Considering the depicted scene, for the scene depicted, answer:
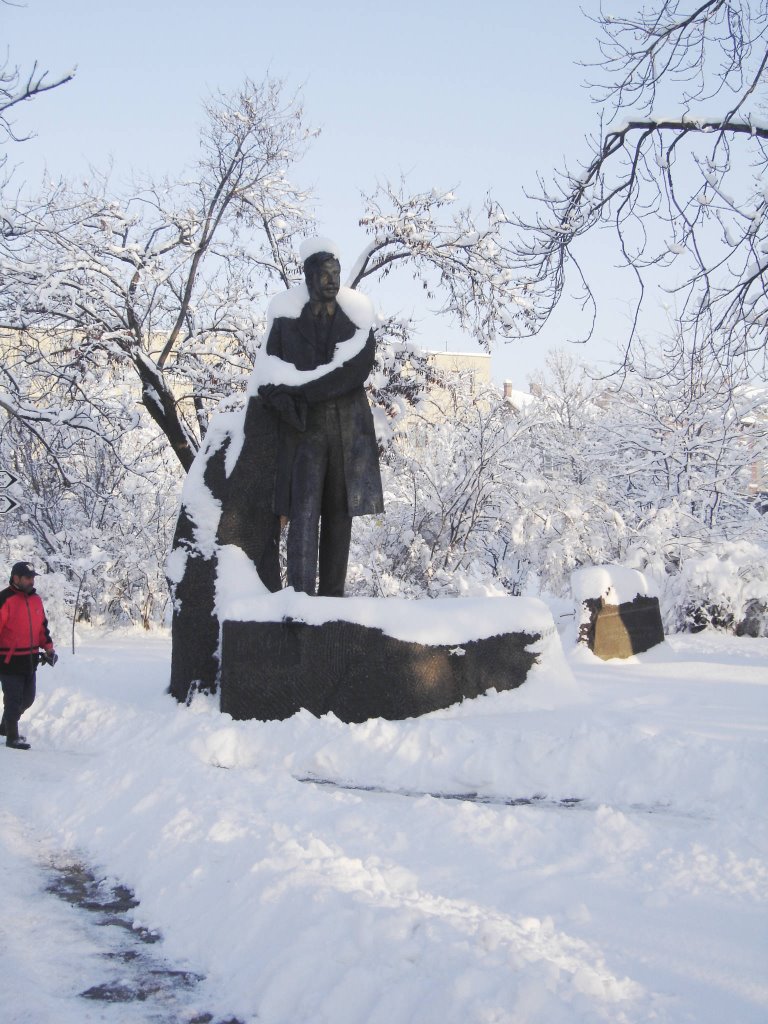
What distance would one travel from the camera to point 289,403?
655 cm

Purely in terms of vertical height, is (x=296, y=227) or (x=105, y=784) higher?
(x=296, y=227)

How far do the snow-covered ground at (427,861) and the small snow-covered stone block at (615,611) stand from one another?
2867mm

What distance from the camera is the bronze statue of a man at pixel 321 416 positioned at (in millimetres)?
6574

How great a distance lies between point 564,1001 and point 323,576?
15.2 feet

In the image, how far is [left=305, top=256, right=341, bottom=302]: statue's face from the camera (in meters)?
6.63

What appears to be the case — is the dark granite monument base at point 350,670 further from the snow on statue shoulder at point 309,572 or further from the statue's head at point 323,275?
the statue's head at point 323,275

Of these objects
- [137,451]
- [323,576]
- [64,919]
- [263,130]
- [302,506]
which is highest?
[263,130]

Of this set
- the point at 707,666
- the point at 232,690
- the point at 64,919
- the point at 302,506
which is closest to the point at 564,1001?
the point at 64,919

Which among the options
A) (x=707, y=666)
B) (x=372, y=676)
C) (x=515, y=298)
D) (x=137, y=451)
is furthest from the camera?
(x=137, y=451)

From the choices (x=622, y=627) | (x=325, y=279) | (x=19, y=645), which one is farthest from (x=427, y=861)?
(x=622, y=627)

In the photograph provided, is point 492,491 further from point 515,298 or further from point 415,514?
point 515,298

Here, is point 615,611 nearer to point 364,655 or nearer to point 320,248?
point 364,655

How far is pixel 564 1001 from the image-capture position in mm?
2402

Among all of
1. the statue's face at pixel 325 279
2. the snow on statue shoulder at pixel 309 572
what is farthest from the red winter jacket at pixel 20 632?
the statue's face at pixel 325 279
